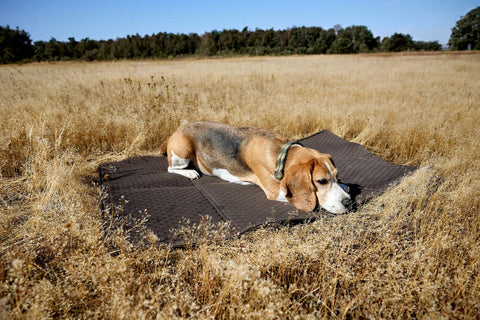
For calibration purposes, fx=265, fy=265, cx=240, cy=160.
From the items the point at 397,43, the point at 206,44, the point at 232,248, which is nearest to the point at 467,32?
the point at 397,43

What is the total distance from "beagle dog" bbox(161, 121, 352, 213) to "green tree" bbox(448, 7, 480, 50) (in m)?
77.0

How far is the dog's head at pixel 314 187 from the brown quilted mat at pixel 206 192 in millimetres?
147

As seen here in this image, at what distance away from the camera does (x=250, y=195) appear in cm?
399

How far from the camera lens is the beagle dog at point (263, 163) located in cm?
335

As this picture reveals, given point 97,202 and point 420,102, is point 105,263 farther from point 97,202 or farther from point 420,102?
point 420,102

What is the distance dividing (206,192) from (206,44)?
53.1m

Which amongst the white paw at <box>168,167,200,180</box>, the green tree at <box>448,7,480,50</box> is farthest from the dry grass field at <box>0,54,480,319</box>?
the green tree at <box>448,7,480,50</box>

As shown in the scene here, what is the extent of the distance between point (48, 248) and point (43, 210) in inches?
29.5

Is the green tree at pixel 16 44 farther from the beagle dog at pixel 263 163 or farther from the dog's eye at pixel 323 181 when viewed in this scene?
the dog's eye at pixel 323 181

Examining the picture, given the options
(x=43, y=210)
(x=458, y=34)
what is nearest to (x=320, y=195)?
(x=43, y=210)

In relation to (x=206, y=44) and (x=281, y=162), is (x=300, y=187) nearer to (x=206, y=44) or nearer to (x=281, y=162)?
(x=281, y=162)

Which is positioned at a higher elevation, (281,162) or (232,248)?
(281,162)

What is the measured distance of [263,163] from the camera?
3.93 m

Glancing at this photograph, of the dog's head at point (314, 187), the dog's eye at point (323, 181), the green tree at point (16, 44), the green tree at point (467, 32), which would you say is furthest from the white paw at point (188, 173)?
the green tree at point (467, 32)
